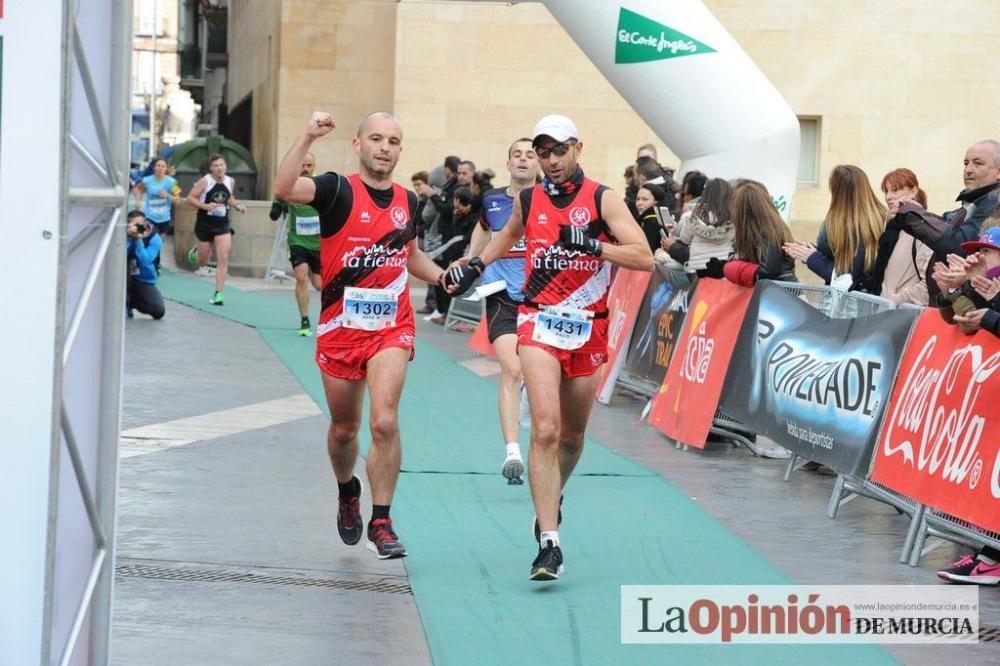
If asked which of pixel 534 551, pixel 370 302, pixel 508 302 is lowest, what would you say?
pixel 534 551

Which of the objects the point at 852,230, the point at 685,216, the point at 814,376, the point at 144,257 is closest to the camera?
the point at 814,376

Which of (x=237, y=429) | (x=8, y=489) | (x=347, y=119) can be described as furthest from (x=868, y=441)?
(x=347, y=119)

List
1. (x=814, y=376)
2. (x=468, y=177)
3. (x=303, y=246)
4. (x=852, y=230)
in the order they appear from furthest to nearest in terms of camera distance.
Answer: (x=468, y=177)
(x=303, y=246)
(x=852, y=230)
(x=814, y=376)

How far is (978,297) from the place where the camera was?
7539 mm

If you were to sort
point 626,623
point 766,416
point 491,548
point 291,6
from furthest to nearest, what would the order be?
point 291,6 < point 766,416 < point 491,548 < point 626,623

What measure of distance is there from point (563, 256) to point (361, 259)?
946mm

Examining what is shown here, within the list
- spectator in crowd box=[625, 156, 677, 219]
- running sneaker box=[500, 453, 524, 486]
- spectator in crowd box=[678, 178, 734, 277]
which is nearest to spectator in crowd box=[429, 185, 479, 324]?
spectator in crowd box=[625, 156, 677, 219]

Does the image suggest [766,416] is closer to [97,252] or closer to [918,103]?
[97,252]

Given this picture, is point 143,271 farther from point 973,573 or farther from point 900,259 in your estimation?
point 973,573

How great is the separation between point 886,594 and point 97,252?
400cm

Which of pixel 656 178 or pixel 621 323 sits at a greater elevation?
pixel 656 178

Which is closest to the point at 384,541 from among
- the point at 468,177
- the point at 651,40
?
the point at 651,40

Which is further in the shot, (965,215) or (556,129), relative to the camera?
(965,215)

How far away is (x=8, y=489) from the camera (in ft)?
13.9
